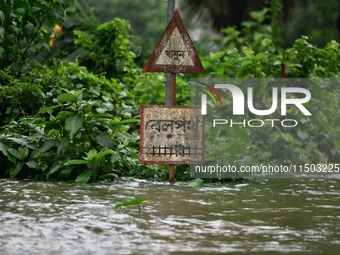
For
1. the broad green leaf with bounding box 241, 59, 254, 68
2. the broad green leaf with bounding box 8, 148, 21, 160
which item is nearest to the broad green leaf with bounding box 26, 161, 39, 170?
the broad green leaf with bounding box 8, 148, 21, 160

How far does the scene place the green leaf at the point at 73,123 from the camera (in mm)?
7718

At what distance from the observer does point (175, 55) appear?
26.0 feet

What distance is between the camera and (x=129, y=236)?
5000mm

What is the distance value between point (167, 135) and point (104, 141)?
63 centimetres

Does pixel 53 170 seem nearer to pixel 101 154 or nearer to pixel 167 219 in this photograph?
pixel 101 154

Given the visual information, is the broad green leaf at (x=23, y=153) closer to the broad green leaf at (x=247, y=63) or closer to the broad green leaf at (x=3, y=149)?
the broad green leaf at (x=3, y=149)

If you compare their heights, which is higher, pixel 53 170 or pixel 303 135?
pixel 303 135

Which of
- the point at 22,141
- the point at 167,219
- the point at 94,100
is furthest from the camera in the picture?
the point at 94,100

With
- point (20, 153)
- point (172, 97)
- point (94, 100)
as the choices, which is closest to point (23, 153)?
point (20, 153)

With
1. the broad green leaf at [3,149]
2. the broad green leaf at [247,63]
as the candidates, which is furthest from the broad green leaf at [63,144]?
the broad green leaf at [247,63]

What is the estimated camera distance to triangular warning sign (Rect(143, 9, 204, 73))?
788 centimetres

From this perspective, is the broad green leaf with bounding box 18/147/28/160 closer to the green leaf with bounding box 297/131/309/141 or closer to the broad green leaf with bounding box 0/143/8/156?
the broad green leaf with bounding box 0/143/8/156

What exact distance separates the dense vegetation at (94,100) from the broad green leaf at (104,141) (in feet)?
0.03

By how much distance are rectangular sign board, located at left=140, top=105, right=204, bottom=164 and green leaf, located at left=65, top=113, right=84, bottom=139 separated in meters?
0.62
